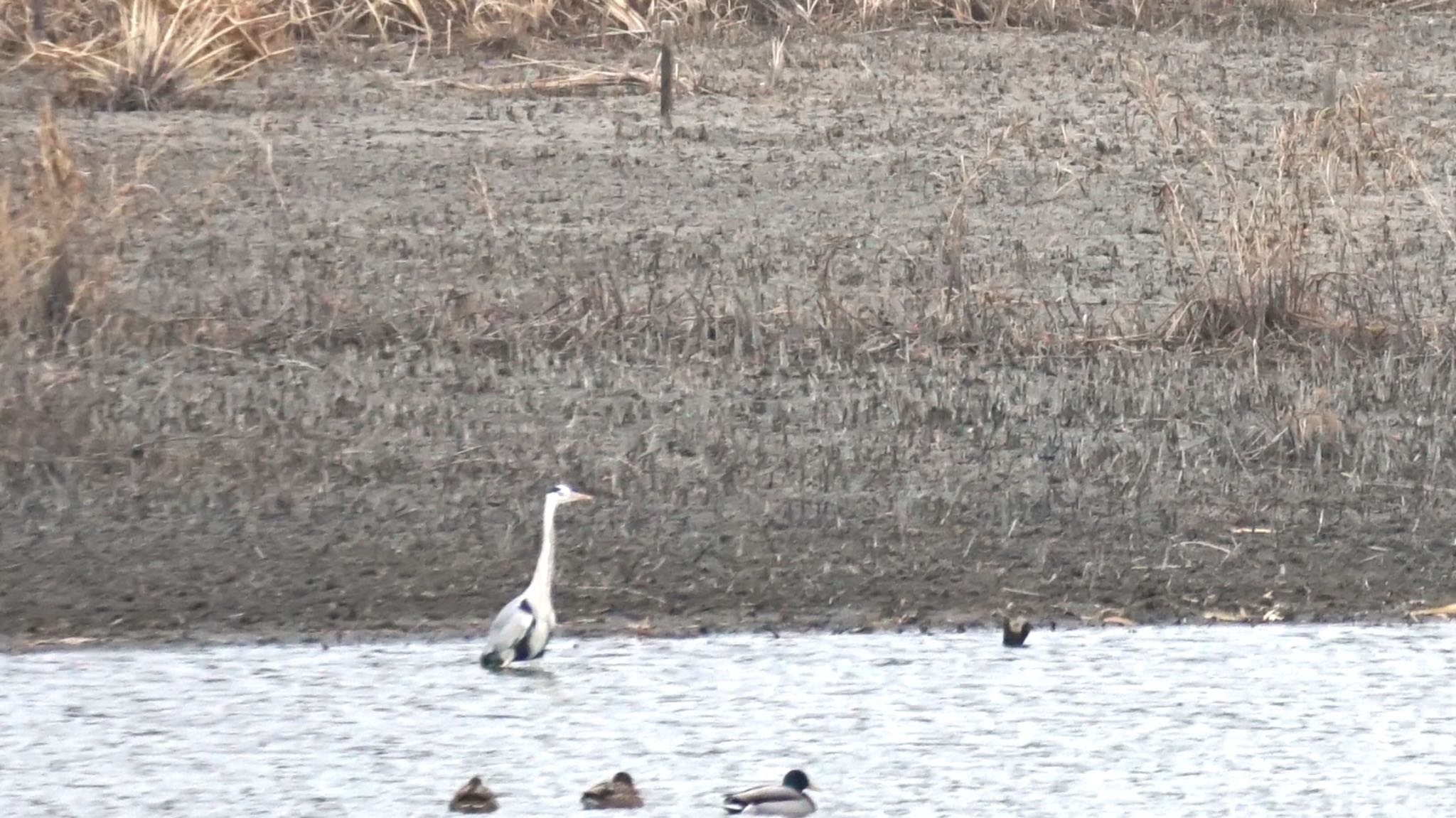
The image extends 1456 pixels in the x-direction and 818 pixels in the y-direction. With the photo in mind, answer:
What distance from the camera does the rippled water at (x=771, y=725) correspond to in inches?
203

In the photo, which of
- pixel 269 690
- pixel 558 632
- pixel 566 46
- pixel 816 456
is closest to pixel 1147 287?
pixel 816 456

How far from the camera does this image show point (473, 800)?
16.4ft

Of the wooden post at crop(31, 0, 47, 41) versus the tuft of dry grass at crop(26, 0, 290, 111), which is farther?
the wooden post at crop(31, 0, 47, 41)

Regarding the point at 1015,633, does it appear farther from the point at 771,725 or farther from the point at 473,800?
the point at 473,800

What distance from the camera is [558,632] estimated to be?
20.8 feet

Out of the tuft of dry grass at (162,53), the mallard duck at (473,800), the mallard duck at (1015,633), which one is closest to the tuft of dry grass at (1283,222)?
the mallard duck at (1015,633)

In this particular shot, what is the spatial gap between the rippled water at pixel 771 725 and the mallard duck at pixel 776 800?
0.23ft

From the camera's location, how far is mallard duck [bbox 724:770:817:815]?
489 cm

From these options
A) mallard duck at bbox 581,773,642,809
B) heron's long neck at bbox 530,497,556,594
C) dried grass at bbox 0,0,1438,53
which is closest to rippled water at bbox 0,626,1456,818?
mallard duck at bbox 581,773,642,809

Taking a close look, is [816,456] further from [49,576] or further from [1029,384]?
[49,576]

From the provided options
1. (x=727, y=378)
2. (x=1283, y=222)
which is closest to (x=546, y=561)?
(x=727, y=378)

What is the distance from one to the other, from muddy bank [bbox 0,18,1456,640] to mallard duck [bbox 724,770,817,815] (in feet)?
4.73

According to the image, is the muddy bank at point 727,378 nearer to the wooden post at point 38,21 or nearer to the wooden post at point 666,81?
the wooden post at point 666,81

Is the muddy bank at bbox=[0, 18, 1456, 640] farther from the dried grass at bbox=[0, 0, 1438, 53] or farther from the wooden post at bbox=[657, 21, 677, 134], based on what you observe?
the dried grass at bbox=[0, 0, 1438, 53]
